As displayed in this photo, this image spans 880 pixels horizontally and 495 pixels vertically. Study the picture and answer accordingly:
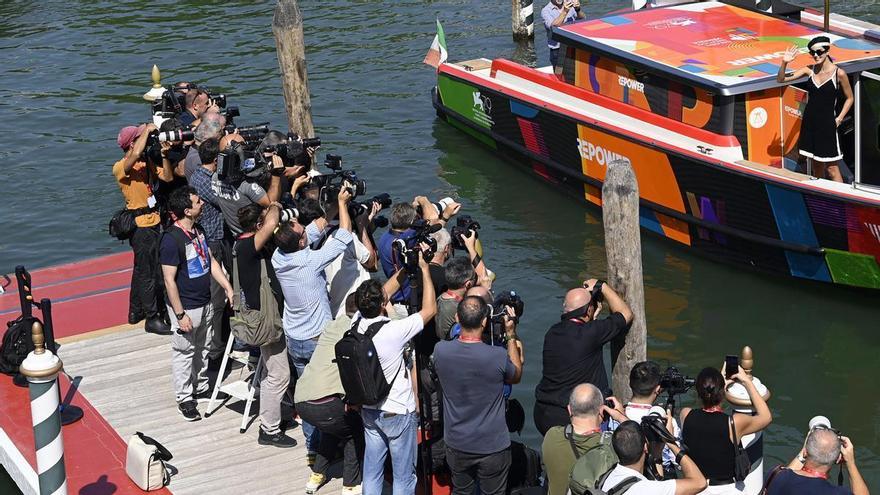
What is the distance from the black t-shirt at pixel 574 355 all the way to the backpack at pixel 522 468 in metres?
0.50

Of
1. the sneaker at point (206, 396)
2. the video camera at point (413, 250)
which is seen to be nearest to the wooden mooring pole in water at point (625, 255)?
the video camera at point (413, 250)

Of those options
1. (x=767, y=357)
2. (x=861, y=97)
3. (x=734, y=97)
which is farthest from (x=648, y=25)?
(x=767, y=357)

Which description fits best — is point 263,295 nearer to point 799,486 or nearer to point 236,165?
point 236,165

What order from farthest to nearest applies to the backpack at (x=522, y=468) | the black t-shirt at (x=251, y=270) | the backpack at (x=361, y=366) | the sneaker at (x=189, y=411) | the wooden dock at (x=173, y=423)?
the sneaker at (x=189, y=411) < the black t-shirt at (x=251, y=270) < the wooden dock at (x=173, y=423) < the backpack at (x=522, y=468) < the backpack at (x=361, y=366)

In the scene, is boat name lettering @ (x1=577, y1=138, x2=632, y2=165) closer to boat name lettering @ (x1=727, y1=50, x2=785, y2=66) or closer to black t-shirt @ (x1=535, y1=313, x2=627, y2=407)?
boat name lettering @ (x1=727, y1=50, x2=785, y2=66)

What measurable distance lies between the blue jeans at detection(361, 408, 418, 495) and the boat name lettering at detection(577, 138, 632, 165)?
6.81m

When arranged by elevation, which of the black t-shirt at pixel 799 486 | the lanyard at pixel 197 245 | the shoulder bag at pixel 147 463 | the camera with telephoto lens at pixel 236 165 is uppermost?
the camera with telephoto lens at pixel 236 165

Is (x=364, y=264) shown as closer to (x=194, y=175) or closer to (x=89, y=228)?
(x=194, y=175)

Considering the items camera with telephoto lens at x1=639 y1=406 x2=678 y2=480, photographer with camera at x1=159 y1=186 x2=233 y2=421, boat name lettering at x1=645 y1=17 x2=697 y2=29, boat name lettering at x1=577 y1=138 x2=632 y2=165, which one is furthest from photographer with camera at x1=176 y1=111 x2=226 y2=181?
boat name lettering at x1=645 y1=17 x2=697 y2=29

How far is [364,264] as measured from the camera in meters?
8.68

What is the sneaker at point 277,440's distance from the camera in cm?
866

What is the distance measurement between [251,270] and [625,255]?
104 inches

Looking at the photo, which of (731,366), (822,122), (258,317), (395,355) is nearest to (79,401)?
(258,317)

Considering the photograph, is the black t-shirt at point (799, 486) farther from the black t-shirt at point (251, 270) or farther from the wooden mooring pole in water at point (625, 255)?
the black t-shirt at point (251, 270)
